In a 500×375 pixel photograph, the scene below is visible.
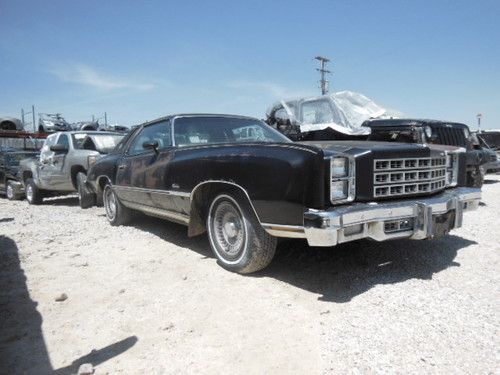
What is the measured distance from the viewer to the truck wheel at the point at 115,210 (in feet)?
20.2

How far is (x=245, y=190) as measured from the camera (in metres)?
3.41

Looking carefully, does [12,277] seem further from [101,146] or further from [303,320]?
[101,146]

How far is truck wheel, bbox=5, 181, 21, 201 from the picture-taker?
1135cm

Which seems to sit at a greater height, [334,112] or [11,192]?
[334,112]

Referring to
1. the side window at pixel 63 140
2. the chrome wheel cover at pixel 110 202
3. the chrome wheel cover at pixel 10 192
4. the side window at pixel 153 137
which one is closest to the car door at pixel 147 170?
the side window at pixel 153 137

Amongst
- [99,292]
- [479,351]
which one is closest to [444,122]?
[479,351]

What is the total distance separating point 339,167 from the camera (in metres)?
3.14

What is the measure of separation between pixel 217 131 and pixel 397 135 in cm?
429

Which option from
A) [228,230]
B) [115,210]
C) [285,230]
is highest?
[285,230]

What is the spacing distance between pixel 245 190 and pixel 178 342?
1.30 m

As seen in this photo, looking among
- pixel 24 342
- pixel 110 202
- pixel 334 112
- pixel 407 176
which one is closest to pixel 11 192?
pixel 110 202

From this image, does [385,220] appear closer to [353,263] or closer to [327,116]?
[353,263]

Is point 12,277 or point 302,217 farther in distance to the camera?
point 12,277

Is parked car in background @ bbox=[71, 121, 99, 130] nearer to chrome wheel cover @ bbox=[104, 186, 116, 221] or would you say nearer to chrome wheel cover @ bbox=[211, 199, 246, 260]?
chrome wheel cover @ bbox=[104, 186, 116, 221]
